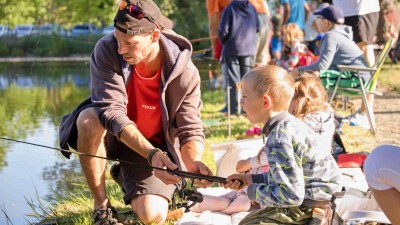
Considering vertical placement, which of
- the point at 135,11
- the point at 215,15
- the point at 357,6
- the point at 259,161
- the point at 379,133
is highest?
the point at 135,11

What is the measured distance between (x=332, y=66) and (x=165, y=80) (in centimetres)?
367

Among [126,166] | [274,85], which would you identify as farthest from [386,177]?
[126,166]

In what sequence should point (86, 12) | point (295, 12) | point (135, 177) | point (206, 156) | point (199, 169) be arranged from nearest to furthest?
1. point (199, 169)
2. point (135, 177)
3. point (206, 156)
4. point (295, 12)
5. point (86, 12)

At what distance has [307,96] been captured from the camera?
4.63 metres

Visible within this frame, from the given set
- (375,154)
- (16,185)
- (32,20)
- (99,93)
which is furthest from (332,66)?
(32,20)

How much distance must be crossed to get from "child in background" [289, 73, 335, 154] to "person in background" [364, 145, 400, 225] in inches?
47.0

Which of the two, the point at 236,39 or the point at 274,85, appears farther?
the point at 236,39

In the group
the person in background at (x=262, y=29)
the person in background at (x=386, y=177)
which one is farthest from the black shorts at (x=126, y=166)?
the person in background at (x=262, y=29)

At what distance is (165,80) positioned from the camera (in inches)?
173

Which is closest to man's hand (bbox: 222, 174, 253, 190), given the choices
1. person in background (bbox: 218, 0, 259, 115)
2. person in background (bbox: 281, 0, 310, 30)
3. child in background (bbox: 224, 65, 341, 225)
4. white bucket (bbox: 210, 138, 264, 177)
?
child in background (bbox: 224, 65, 341, 225)

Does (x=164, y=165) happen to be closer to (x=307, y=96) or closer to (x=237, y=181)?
(x=237, y=181)

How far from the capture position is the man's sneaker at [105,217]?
174 inches

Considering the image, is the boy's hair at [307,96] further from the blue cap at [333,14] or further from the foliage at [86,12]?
the foliage at [86,12]

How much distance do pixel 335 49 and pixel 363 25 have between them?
3.24 feet
